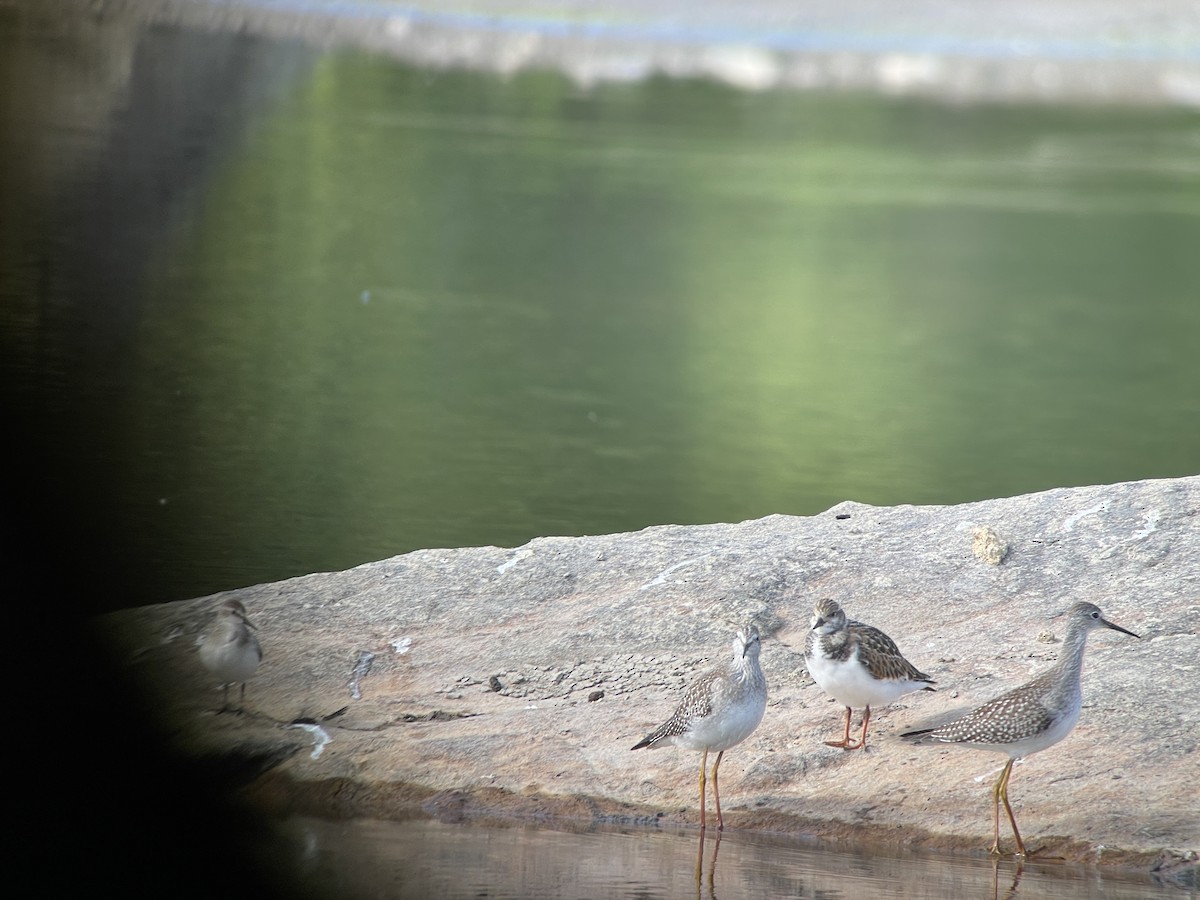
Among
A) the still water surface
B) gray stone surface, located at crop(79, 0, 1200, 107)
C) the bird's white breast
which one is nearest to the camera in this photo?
the bird's white breast

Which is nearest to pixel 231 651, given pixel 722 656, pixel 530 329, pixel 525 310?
pixel 722 656

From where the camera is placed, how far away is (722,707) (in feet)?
15.3

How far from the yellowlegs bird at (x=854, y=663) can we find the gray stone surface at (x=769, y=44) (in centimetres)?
2617

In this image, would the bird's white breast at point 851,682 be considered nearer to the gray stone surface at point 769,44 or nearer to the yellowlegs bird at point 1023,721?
the yellowlegs bird at point 1023,721

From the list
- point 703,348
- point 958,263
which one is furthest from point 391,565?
point 958,263

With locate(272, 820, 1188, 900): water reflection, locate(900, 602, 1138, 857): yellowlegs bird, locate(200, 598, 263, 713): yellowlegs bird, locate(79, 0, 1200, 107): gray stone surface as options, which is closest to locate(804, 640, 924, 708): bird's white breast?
locate(900, 602, 1138, 857): yellowlegs bird

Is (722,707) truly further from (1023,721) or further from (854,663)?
(1023,721)

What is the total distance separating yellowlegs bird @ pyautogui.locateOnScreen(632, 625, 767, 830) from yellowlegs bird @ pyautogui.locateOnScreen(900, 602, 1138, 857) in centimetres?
52

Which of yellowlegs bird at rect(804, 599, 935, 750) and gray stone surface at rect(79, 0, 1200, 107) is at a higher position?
gray stone surface at rect(79, 0, 1200, 107)

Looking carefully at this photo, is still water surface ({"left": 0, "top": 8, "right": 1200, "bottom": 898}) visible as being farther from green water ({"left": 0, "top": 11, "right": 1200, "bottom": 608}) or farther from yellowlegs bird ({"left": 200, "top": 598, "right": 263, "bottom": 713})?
yellowlegs bird ({"left": 200, "top": 598, "right": 263, "bottom": 713})

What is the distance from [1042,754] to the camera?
5020 millimetres

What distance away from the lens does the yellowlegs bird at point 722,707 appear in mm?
4676

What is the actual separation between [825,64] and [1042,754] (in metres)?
29.3

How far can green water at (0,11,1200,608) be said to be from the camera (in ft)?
30.4
